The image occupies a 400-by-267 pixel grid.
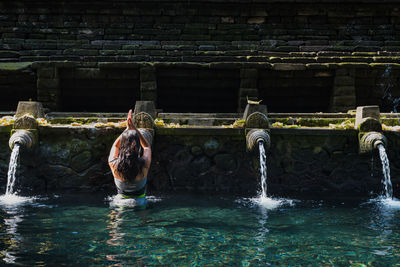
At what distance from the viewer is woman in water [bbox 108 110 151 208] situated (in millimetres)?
6559

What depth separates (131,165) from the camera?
655 cm

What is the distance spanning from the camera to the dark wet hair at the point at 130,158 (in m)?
6.55

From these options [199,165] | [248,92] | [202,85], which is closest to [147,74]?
[202,85]

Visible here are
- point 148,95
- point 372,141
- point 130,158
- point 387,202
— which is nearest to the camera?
point 130,158

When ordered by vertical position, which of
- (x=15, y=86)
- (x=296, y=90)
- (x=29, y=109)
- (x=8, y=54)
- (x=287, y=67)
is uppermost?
(x=8, y=54)

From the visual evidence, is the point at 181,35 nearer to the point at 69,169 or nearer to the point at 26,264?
the point at 69,169

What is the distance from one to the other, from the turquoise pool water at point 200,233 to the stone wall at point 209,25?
25.0 ft

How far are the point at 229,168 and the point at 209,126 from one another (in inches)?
38.1

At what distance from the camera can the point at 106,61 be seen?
12242 millimetres

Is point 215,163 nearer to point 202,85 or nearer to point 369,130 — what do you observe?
point 369,130

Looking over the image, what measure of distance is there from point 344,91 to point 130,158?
321 inches

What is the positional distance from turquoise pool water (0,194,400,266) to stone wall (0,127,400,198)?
686mm

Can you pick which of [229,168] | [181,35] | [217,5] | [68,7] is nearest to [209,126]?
[229,168]

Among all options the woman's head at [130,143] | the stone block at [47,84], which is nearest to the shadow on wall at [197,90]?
the stone block at [47,84]
